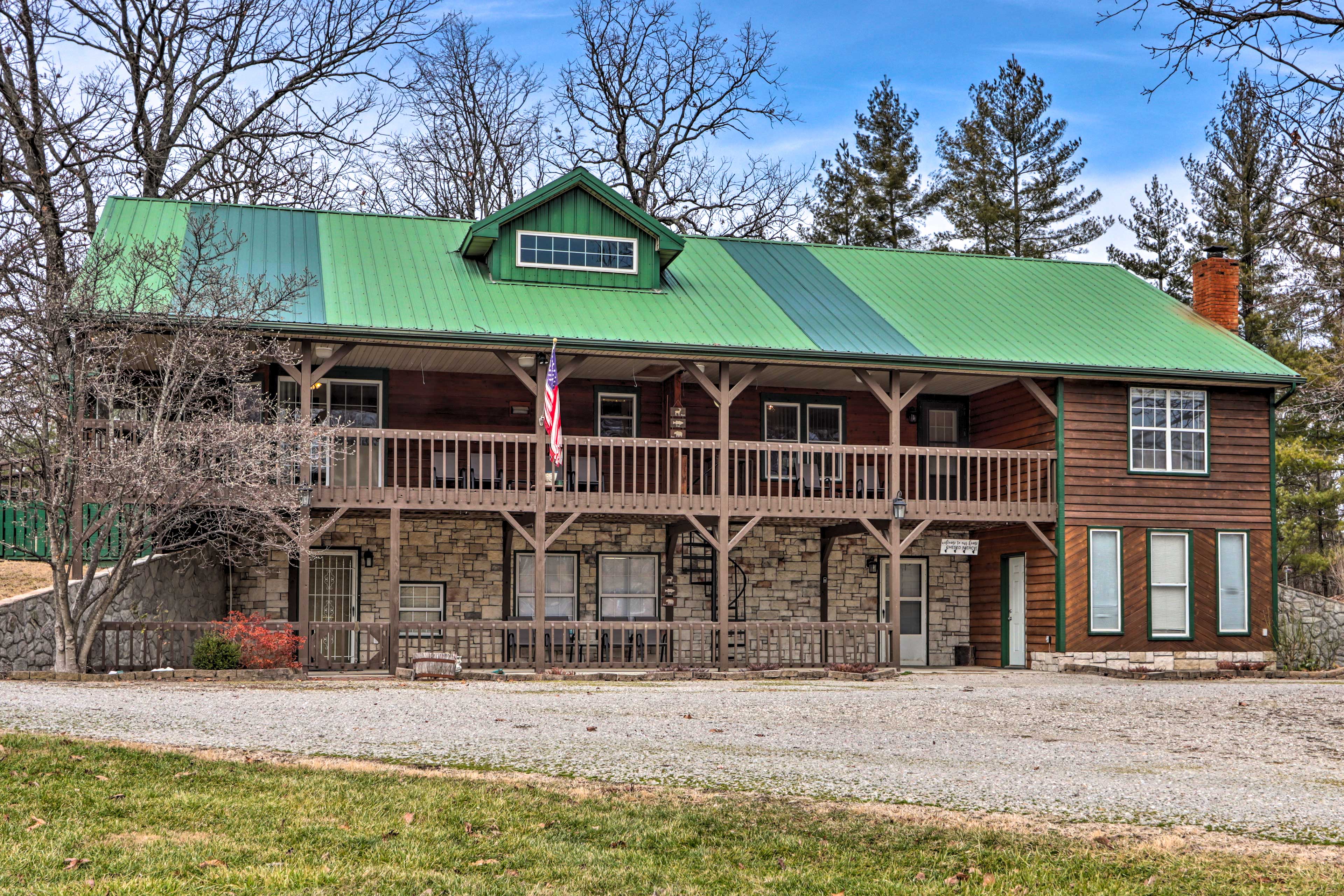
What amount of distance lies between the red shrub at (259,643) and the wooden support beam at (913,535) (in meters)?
9.17

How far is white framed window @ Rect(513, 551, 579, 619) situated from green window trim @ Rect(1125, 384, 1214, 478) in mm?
9350

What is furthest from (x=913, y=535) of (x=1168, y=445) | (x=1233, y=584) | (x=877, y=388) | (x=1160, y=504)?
(x=1233, y=584)

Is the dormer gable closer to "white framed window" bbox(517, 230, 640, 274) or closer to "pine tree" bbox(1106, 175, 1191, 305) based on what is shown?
"white framed window" bbox(517, 230, 640, 274)

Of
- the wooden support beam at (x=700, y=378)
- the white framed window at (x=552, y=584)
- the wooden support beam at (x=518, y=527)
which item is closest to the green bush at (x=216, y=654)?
the wooden support beam at (x=518, y=527)

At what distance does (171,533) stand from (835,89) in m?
28.4

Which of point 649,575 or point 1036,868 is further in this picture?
point 649,575

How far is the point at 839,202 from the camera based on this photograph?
43.5 metres

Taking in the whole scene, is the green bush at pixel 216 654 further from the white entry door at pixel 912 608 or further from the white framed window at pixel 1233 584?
the white framed window at pixel 1233 584

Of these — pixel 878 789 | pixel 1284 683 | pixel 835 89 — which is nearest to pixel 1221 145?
pixel 835 89

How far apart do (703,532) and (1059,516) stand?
20.0 ft

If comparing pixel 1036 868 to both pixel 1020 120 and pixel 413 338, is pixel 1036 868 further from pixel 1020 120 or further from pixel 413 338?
pixel 1020 120

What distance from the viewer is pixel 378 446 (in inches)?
837

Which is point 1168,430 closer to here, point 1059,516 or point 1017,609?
point 1059,516

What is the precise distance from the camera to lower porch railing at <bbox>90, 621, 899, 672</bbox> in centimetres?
1822
